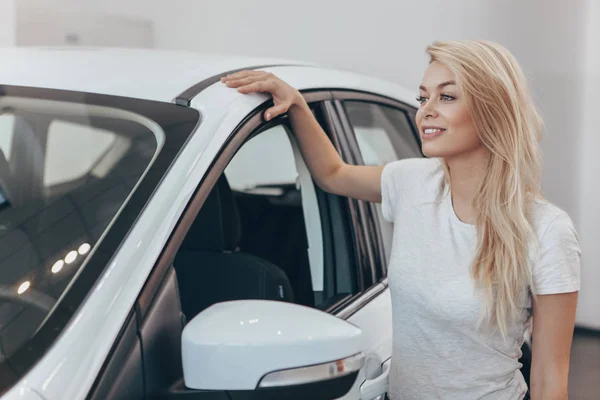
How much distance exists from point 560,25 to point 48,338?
484cm

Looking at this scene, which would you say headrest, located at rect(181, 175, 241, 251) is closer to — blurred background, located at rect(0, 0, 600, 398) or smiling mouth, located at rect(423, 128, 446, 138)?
smiling mouth, located at rect(423, 128, 446, 138)

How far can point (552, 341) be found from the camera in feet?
5.08

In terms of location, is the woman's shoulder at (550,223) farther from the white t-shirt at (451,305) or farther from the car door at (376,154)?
the car door at (376,154)

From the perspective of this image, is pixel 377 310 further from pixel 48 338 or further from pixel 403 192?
pixel 48 338

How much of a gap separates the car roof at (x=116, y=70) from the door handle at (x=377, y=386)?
0.71 m

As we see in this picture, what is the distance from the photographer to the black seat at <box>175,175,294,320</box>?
6.08 feet

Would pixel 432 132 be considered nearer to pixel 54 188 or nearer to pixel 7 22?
pixel 54 188

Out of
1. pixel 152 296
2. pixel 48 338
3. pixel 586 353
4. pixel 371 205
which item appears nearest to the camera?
pixel 48 338

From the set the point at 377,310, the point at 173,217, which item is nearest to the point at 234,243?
the point at 377,310

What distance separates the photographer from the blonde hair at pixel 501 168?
1.54 metres

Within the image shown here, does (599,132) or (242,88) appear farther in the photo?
(599,132)

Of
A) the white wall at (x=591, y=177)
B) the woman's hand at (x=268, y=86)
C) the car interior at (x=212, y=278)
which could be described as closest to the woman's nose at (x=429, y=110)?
the woman's hand at (x=268, y=86)

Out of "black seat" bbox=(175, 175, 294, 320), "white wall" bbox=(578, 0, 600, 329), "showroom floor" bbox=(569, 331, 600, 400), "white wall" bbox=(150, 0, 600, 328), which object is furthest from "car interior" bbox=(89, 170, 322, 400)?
"white wall" bbox=(578, 0, 600, 329)

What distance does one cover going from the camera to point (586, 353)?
5039 millimetres
